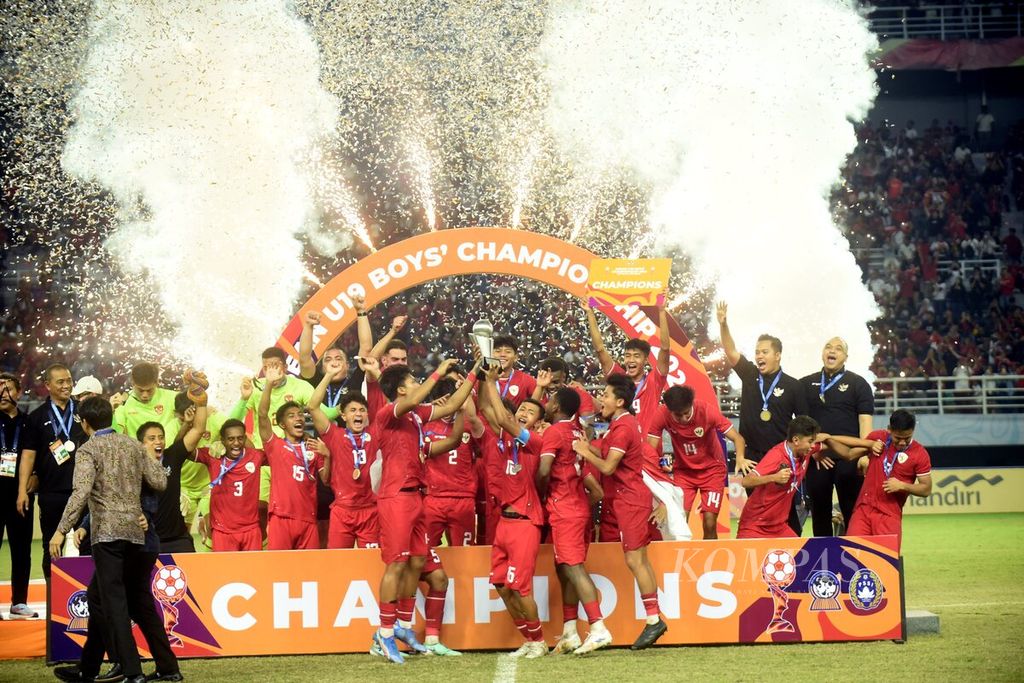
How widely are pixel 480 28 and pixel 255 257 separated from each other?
537cm

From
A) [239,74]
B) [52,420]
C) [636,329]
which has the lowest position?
[52,420]

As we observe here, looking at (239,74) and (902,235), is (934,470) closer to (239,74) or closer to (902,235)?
(902,235)

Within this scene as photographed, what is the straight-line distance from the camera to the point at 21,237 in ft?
82.9

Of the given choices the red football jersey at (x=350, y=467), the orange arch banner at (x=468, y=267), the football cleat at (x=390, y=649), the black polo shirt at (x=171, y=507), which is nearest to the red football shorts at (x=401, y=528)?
the football cleat at (x=390, y=649)

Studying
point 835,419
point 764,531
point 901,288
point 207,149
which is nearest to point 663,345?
point 835,419

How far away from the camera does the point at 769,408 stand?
1052 centimetres

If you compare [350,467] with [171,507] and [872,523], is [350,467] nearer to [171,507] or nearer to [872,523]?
[171,507]

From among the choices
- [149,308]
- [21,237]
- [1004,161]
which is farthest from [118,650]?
[1004,161]

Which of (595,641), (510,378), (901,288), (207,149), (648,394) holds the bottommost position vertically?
(595,641)

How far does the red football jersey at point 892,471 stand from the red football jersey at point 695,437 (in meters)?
1.14

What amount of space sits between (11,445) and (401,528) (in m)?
3.79

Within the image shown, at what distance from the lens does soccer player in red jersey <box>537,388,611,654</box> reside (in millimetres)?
8703

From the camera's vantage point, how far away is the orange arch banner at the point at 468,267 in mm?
13047

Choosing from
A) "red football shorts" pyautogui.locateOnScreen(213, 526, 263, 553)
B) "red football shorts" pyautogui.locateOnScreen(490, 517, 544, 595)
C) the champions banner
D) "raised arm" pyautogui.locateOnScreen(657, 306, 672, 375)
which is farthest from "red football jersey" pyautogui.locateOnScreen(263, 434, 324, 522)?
"raised arm" pyautogui.locateOnScreen(657, 306, 672, 375)
